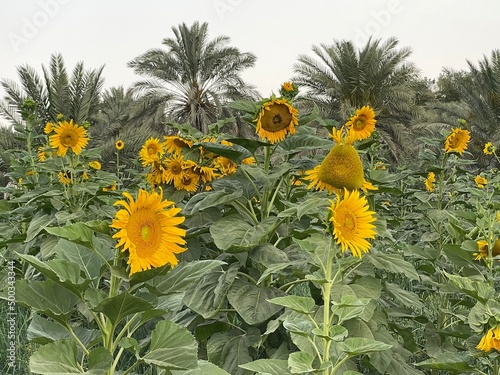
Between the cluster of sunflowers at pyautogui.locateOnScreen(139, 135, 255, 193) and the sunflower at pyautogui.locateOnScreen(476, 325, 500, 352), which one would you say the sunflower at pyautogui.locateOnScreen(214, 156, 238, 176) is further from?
the sunflower at pyautogui.locateOnScreen(476, 325, 500, 352)

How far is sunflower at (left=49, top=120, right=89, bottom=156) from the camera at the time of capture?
362 cm

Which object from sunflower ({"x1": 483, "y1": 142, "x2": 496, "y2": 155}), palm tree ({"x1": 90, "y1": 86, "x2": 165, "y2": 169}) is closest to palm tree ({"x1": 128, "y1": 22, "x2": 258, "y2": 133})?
palm tree ({"x1": 90, "y1": 86, "x2": 165, "y2": 169})

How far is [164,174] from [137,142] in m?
13.9

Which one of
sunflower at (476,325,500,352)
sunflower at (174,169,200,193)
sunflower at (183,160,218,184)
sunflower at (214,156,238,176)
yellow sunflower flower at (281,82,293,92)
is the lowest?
sunflower at (476,325,500,352)

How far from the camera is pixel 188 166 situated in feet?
8.91

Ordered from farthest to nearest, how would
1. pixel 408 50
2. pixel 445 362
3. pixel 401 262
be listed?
pixel 408 50
pixel 401 262
pixel 445 362

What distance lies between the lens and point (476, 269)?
8.43ft

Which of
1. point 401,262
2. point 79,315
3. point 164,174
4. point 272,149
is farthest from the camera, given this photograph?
point 79,315

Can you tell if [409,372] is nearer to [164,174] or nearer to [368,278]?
[368,278]

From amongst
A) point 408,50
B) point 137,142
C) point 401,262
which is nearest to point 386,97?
point 408,50

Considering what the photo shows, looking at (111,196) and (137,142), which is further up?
(137,142)

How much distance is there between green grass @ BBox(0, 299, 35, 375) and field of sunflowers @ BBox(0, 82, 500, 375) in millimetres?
19

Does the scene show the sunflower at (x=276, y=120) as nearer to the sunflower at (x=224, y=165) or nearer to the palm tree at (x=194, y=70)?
the sunflower at (x=224, y=165)

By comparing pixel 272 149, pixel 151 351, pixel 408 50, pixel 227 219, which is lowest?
pixel 151 351
